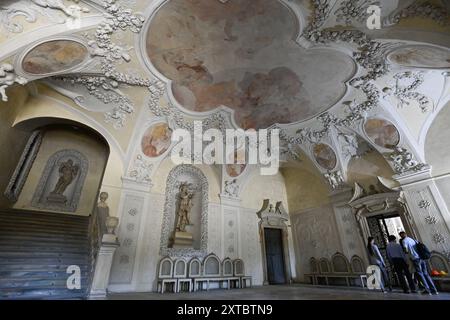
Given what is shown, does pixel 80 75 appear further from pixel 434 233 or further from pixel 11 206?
pixel 434 233

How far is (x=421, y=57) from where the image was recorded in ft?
18.0

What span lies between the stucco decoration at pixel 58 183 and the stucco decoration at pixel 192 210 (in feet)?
14.5

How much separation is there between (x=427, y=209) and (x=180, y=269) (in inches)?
342

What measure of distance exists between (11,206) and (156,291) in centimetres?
640

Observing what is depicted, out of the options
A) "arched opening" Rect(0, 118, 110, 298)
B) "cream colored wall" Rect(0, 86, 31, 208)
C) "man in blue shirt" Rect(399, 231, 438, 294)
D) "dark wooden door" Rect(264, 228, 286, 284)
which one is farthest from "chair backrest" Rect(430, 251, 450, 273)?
"cream colored wall" Rect(0, 86, 31, 208)

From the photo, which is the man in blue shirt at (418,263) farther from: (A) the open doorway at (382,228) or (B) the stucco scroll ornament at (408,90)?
(B) the stucco scroll ornament at (408,90)

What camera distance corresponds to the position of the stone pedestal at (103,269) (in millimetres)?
4836

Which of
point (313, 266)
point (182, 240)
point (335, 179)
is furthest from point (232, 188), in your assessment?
point (313, 266)

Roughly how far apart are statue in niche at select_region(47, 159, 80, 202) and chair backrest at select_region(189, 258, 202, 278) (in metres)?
6.33

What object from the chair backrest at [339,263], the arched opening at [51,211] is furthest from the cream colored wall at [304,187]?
the arched opening at [51,211]

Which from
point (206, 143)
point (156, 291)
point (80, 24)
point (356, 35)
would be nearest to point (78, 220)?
point (156, 291)

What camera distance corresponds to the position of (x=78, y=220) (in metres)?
7.83

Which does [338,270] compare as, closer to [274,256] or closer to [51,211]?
[274,256]

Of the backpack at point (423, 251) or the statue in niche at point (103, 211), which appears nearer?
the backpack at point (423, 251)
